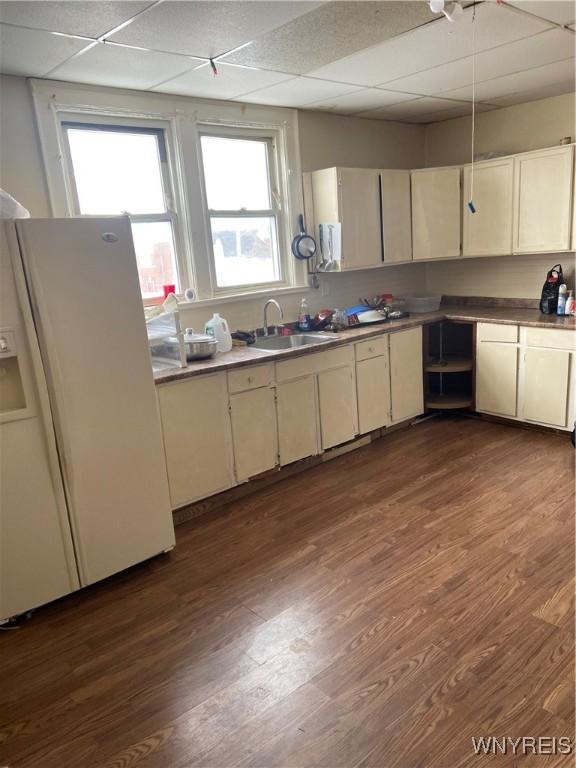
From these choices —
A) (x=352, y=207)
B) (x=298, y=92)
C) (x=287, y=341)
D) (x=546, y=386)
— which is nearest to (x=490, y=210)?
(x=352, y=207)

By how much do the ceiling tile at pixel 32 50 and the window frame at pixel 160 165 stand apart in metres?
0.37

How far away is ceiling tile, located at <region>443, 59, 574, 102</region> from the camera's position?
11.5 ft

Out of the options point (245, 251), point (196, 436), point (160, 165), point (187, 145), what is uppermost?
point (187, 145)

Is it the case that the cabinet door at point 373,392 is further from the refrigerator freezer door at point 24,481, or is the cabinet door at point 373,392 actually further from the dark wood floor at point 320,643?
the refrigerator freezer door at point 24,481

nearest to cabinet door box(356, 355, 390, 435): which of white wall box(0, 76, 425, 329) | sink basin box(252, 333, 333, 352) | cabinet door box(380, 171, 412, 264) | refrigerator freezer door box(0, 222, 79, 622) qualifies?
sink basin box(252, 333, 333, 352)

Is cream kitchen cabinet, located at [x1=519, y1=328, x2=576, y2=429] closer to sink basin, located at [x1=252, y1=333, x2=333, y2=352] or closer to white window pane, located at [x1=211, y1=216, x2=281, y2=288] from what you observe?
sink basin, located at [x1=252, y1=333, x2=333, y2=352]

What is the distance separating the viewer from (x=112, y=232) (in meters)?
2.50

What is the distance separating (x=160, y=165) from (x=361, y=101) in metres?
1.57

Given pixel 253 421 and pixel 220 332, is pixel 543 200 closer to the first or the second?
pixel 220 332

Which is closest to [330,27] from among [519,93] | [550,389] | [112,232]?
[112,232]

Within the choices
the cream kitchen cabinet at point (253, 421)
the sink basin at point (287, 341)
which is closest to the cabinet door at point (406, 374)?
the sink basin at point (287, 341)

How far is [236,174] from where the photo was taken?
13.2 ft

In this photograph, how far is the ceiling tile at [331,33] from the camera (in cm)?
237

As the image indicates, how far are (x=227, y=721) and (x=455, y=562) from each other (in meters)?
1.33
